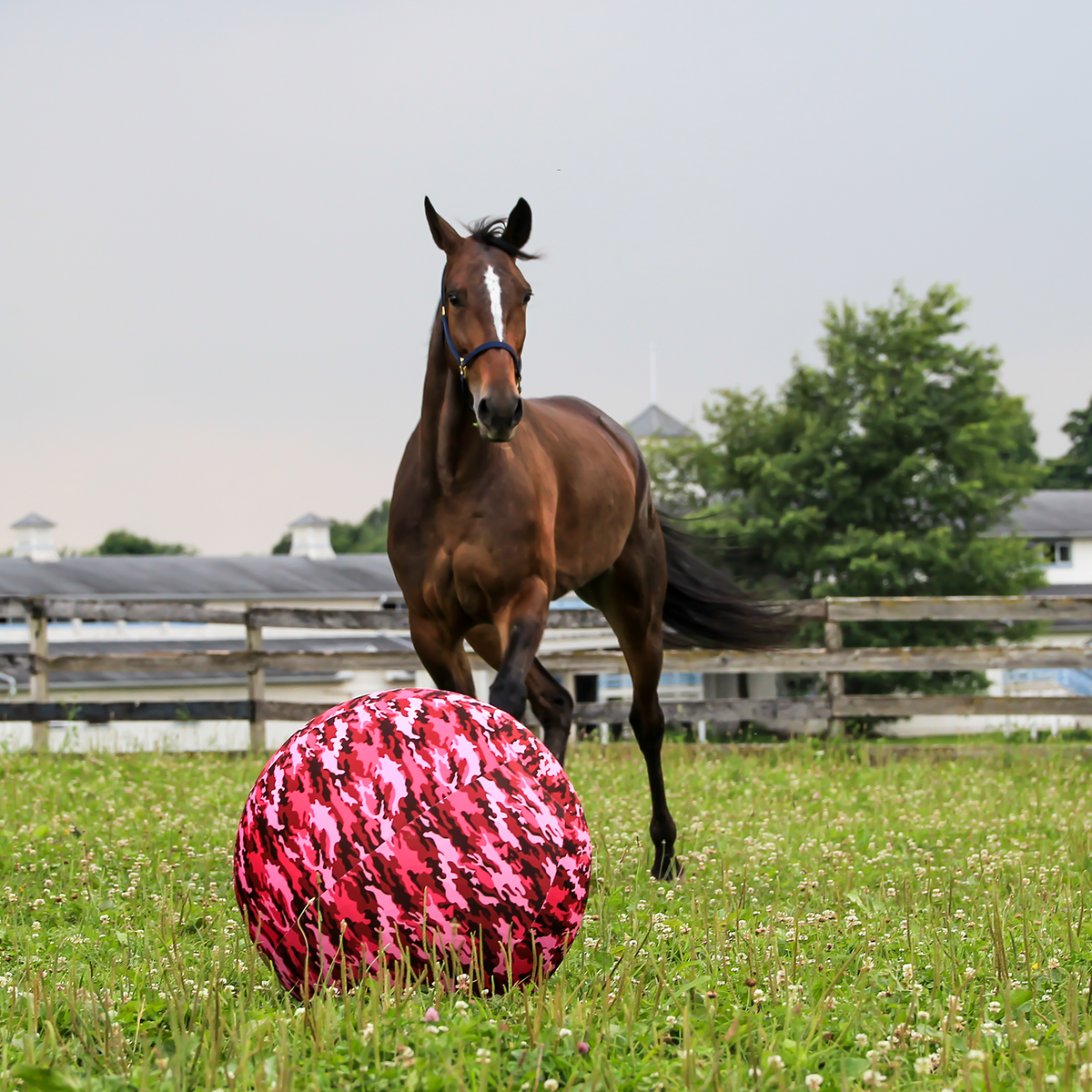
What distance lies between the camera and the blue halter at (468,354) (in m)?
4.55

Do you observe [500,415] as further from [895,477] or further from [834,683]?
[895,477]

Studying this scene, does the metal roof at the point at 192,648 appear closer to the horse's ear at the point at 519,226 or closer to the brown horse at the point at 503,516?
the brown horse at the point at 503,516

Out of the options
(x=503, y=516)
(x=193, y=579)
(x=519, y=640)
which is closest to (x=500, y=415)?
(x=503, y=516)

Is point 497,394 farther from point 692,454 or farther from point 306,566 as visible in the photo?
point 306,566

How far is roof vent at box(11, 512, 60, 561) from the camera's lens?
53781mm

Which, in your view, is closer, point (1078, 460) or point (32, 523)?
point (32, 523)

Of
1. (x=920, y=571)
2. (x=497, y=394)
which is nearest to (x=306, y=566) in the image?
(x=920, y=571)

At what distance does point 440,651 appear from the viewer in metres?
5.21

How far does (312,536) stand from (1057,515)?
35945 mm

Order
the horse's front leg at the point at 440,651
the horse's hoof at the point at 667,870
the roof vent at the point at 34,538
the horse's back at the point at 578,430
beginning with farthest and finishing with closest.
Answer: the roof vent at the point at 34,538 < the horse's back at the point at 578,430 < the horse's hoof at the point at 667,870 < the horse's front leg at the point at 440,651

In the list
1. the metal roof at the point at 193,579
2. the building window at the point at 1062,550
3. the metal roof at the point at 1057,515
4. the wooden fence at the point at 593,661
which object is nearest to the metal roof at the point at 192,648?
the metal roof at the point at 193,579

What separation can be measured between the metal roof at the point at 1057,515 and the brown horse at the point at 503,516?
5001 cm

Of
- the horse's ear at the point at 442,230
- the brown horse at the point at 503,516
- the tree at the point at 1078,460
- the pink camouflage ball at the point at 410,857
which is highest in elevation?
the tree at the point at 1078,460

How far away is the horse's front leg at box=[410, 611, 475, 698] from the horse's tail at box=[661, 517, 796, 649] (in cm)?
254
